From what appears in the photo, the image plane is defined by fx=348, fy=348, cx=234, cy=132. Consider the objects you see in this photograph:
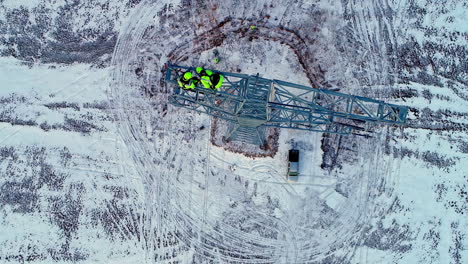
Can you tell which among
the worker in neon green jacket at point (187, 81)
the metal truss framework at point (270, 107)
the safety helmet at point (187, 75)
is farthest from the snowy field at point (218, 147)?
the safety helmet at point (187, 75)

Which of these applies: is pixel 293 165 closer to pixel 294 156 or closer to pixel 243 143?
pixel 294 156

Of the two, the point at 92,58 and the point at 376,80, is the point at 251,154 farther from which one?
the point at 92,58

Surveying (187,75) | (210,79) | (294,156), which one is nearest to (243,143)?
(294,156)

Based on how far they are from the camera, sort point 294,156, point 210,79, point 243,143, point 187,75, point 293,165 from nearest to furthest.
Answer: point 210,79 < point 187,75 < point 293,165 < point 294,156 < point 243,143

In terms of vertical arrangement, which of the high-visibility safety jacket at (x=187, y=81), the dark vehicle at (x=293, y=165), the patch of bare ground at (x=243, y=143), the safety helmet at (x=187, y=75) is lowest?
the dark vehicle at (x=293, y=165)

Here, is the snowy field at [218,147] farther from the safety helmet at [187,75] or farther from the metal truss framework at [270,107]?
the safety helmet at [187,75]

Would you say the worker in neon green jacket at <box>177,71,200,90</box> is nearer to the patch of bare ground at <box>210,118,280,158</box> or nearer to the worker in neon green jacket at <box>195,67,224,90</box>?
the worker in neon green jacket at <box>195,67,224,90</box>
